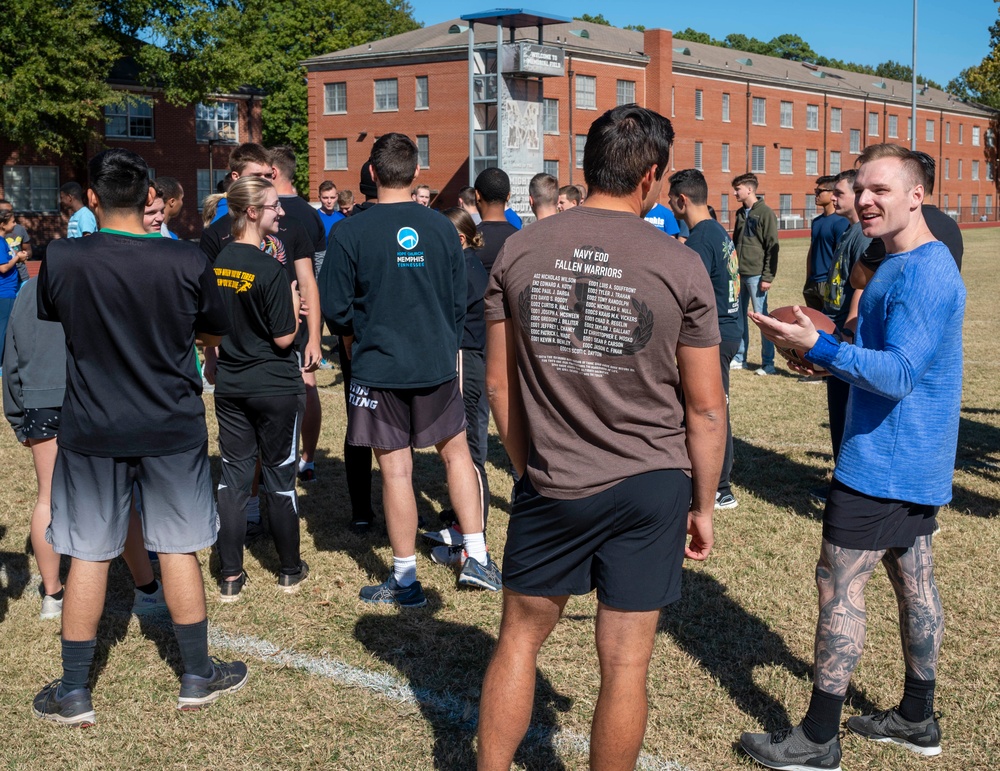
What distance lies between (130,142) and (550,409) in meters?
52.6

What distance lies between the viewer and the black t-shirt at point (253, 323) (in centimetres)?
534

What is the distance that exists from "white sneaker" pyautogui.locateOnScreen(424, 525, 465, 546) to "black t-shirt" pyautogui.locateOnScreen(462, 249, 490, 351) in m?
1.20

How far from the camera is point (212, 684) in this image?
4.45 metres

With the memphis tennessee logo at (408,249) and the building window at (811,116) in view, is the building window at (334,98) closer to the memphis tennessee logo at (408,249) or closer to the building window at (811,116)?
the building window at (811,116)

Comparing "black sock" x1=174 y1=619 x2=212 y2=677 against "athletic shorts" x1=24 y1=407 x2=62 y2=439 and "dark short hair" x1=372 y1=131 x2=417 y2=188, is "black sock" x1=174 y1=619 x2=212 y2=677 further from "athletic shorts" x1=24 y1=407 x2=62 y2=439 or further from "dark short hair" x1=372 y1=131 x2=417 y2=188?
"dark short hair" x1=372 y1=131 x2=417 y2=188

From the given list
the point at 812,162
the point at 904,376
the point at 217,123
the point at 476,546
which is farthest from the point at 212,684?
the point at 812,162

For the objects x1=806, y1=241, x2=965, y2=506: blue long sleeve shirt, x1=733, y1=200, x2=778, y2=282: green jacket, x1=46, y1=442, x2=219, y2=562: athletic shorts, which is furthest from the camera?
x1=733, y1=200, x2=778, y2=282: green jacket

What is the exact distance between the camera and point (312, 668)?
15.6 ft

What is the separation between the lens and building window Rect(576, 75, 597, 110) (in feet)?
186

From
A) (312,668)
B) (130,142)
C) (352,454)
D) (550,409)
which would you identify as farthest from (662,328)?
(130,142)

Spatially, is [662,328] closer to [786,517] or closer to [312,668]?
[312,668]

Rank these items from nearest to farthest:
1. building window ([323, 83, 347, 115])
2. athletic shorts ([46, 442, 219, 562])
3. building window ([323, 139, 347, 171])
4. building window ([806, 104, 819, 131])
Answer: athletic shorts ([46, 442, 219, 562]) < building window ([323, 83, 347, 115]) < building window ([323, 139, 347, 171]) < building window ([806, 104, 819, 131])

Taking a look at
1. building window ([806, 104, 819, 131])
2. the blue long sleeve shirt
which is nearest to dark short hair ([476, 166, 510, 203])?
the blue long sleeve shirt

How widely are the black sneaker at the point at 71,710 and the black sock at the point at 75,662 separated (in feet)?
0.10
